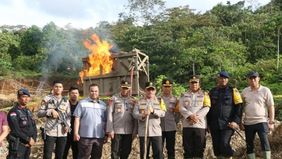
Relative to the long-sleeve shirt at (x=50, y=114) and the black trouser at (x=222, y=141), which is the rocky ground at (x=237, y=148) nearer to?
the black trouser at (x=222, y=141)

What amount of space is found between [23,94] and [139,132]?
6.87ft

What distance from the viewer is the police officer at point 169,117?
7.48 meters

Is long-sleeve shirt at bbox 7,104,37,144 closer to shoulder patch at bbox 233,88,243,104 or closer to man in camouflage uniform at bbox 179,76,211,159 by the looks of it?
man in camouflage uniform at bbox 179,76,211,159

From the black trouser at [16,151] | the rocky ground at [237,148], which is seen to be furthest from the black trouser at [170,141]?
the black trouser at [16,151]

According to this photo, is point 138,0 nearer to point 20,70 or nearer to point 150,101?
point 20,70

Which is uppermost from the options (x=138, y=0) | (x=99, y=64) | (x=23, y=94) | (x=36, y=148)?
(x=138, y=0)

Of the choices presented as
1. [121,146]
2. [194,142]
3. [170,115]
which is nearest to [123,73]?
[170,115]

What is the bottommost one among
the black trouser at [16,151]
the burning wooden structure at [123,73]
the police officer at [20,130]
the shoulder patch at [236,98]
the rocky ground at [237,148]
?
the rocky ground at [237,148]

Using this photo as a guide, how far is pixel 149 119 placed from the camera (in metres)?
7.04

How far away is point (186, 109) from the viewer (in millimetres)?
7004

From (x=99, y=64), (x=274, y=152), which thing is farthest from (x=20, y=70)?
(x=274, y=152)

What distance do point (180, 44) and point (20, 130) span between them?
759 inches

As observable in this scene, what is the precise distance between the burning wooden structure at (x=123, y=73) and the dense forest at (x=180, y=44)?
4.06 m

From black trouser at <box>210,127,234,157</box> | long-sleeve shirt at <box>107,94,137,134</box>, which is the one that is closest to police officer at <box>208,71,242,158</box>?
black trouser at <box>210,127,234,157</box>
